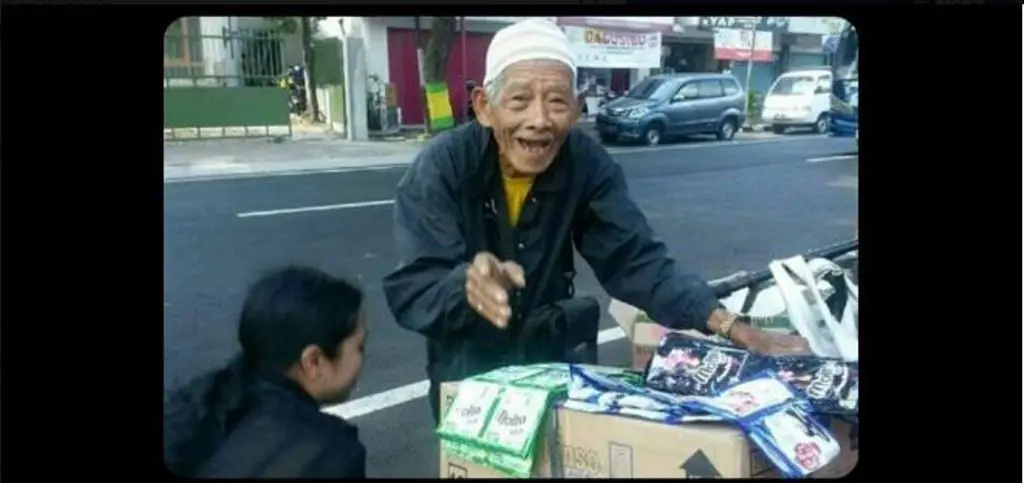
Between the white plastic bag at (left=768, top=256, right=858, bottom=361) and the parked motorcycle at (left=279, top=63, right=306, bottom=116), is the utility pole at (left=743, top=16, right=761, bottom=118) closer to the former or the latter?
the white plastic bag at (left=768, top=256, right=858, bottom=361)

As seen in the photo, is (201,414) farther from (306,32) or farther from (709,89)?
(709,89)

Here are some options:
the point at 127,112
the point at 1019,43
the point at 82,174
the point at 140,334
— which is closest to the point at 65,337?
the point at 140,334

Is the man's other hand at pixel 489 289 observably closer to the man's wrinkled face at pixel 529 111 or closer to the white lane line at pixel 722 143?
the man's wrinkled face at pixel 529 111

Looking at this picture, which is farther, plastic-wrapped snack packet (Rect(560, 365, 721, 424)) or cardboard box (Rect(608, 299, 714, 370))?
cardboard box (Rect(608, 299, 714, 370))

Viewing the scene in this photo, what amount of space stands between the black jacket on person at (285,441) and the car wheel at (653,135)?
78 centimetres

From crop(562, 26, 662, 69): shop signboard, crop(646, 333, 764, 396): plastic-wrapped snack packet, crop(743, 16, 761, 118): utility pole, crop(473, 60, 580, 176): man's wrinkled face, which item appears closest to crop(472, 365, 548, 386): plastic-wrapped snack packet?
crop(646, 333, 764, 396): plastic-wrapped snack packet

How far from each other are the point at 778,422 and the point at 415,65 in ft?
3.00

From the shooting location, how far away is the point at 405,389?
177 centimetres

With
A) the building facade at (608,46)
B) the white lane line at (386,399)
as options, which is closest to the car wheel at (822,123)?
the building facade at (608,46)

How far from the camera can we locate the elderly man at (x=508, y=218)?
172 cm

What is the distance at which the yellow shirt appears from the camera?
69.3 inches

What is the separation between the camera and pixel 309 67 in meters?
1.79

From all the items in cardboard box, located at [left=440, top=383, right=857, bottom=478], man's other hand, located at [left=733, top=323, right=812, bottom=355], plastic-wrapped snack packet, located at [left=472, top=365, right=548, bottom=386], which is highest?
man's other hand, located at [left=733, top=323, right=812, bottom=355]

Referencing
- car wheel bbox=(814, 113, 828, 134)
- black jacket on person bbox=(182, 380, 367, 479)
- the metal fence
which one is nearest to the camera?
black jacket on person bbox=(182, 380, 367, 479)
